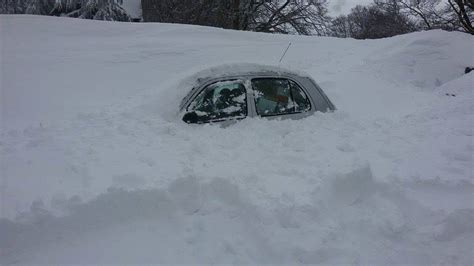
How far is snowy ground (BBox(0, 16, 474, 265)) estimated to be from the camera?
135 inches

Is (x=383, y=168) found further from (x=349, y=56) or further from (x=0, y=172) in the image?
(x=349, y=56)

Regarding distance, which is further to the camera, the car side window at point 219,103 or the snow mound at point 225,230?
the car side window at point 219,103

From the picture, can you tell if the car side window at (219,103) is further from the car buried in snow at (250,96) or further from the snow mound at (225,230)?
the snow mound at (225,230)

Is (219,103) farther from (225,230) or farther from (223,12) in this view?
(223,12)

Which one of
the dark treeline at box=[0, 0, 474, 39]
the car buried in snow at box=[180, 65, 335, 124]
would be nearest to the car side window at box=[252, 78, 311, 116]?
the car buried in snow at box=[180, 65, 335, 124]

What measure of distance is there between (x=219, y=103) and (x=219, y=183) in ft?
4.61

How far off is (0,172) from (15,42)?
717 centimetres

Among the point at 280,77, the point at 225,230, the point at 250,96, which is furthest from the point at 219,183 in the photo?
the point at 280,77

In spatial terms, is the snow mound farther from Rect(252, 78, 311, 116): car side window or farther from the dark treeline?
the dark treeline

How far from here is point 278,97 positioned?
17.8 feet

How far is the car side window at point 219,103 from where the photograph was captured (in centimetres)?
498

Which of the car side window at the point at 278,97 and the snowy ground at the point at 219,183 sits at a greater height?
the car side window at the point at 278,97

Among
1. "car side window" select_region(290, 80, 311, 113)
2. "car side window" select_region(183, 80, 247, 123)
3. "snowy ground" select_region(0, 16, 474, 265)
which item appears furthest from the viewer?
"car side window" select_region(290, 80, 311, 113)

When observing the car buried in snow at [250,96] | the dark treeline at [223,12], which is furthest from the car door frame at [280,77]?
the dark treeline at [223,12]
